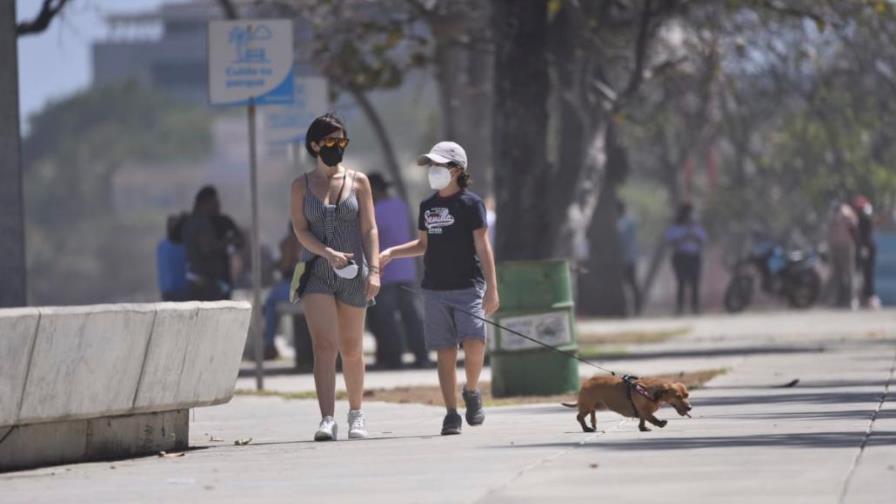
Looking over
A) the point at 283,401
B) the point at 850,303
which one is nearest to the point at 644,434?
the point at 283,401

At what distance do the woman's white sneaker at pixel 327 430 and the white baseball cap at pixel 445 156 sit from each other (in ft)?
4.95

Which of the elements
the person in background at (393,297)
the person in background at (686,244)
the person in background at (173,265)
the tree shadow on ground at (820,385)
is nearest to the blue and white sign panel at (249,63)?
the person in background at (393,297)

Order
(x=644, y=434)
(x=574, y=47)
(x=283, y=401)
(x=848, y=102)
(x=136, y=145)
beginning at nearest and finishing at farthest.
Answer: (x=644, y=434) < (x=283, y=401) < (x=574, y=47) < (x=848, y=102) < (x=136, y=145)

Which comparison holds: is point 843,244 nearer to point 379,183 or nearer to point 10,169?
point 379,183

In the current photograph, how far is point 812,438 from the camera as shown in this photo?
11250 mm

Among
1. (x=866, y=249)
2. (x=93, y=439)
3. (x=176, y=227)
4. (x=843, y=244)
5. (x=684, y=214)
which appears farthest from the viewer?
(x=684, y=214)

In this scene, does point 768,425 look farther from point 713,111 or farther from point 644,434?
point 713,111

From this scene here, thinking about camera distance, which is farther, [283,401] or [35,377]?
[283,401]

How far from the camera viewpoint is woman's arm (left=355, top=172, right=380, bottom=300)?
1257 centimetres

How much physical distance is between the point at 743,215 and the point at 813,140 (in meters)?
3.07

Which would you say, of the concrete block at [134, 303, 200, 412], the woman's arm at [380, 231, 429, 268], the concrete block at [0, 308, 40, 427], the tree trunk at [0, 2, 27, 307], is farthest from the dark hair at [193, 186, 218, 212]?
the concrete block at [0, 308, 40, 427]

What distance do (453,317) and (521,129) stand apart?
9639mm

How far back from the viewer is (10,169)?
15117 millimetres

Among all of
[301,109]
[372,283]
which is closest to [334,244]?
[372,283]
